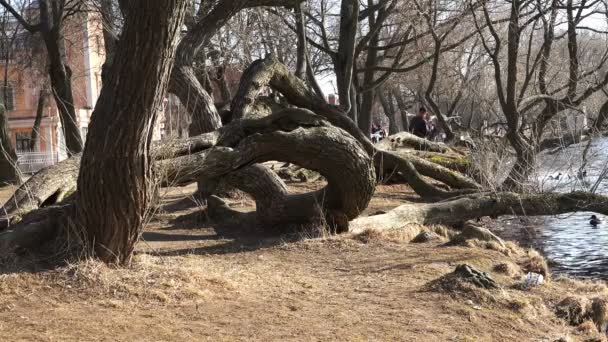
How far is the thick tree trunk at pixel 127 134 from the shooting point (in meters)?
A: 5.54

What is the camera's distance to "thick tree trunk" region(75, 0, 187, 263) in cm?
554

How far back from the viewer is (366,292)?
6754 mm

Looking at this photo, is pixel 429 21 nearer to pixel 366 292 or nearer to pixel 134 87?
pixel 366 292

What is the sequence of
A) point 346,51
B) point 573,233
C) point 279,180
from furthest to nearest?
1. point 346,51
2. point 573,233
3. point 279,180

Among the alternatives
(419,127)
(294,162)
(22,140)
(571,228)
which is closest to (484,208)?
(571,228)

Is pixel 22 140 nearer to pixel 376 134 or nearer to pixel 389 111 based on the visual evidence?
pixel 389 111

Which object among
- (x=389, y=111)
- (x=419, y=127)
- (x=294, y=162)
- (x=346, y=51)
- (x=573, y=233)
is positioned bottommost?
(x=573, y=233)

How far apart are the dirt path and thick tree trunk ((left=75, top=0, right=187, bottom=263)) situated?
34 cm

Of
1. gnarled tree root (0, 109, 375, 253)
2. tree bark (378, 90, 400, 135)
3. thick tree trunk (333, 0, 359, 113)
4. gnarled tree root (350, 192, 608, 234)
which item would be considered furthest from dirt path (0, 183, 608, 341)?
tree bark (378, 90, 400, 135)

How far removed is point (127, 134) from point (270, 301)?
5.90 ft

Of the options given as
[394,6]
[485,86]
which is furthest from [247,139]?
[485,86]

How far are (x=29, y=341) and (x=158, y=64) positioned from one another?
2.24 metres

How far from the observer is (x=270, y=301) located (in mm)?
6082

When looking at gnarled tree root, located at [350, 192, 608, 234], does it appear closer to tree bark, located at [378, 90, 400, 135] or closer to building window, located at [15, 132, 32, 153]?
tree bark, located at [378, 90, 400, 135]
